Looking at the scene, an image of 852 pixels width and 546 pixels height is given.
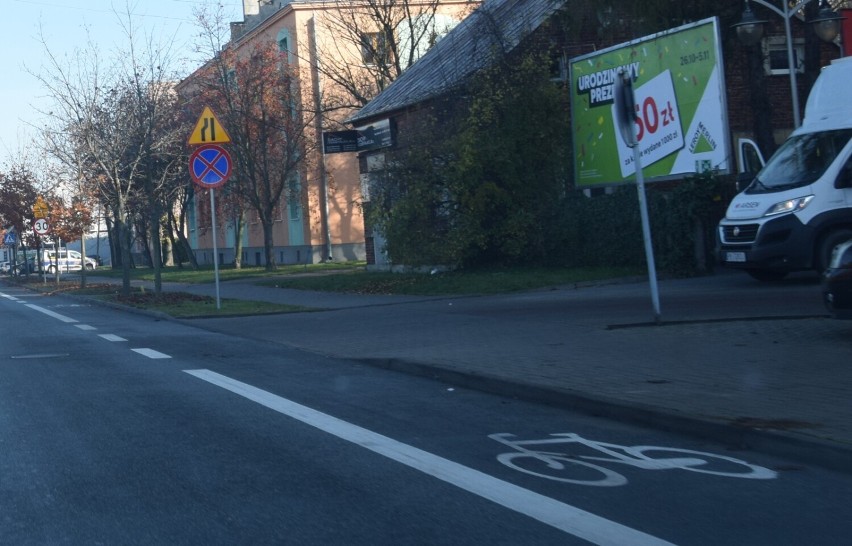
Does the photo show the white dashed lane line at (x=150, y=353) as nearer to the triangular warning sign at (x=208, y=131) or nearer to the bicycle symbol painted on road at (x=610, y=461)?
the triangular warning sign at (x=208, y=131)

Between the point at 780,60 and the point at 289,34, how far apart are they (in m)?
23.8

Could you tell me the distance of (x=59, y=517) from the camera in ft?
18.4

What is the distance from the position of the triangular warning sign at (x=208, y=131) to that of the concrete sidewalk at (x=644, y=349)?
3.68 m

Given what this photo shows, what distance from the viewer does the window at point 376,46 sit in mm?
40781

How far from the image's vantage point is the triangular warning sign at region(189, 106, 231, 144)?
67.7 feet

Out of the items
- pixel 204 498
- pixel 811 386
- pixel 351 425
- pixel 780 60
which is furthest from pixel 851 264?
pixel 780 60

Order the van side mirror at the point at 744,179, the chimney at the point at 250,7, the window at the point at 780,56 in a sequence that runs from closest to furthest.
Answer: the van side mirror at the point at 744,179 → the window at the point at 780,56 → the chimney at the point at 250,7

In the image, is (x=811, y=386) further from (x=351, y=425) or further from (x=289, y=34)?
(x=289, y=34)

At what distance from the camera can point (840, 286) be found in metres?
10.6

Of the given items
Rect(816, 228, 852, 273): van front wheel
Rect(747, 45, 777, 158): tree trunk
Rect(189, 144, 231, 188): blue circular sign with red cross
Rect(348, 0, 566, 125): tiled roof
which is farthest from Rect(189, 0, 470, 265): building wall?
Rect(816, 228, 852, 273): van front wheel

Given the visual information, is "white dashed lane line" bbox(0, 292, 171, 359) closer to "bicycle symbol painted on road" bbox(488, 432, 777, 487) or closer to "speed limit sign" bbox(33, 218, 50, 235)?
"bicycle symbol painted on road" bbox(488, 432, 777, 487)

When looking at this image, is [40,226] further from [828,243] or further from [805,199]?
[828,243]

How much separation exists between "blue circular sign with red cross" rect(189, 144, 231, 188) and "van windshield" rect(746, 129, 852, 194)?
987 centimetres

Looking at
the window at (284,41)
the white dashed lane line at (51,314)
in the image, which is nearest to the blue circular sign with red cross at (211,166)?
the white dashed lane line at (51,314)
